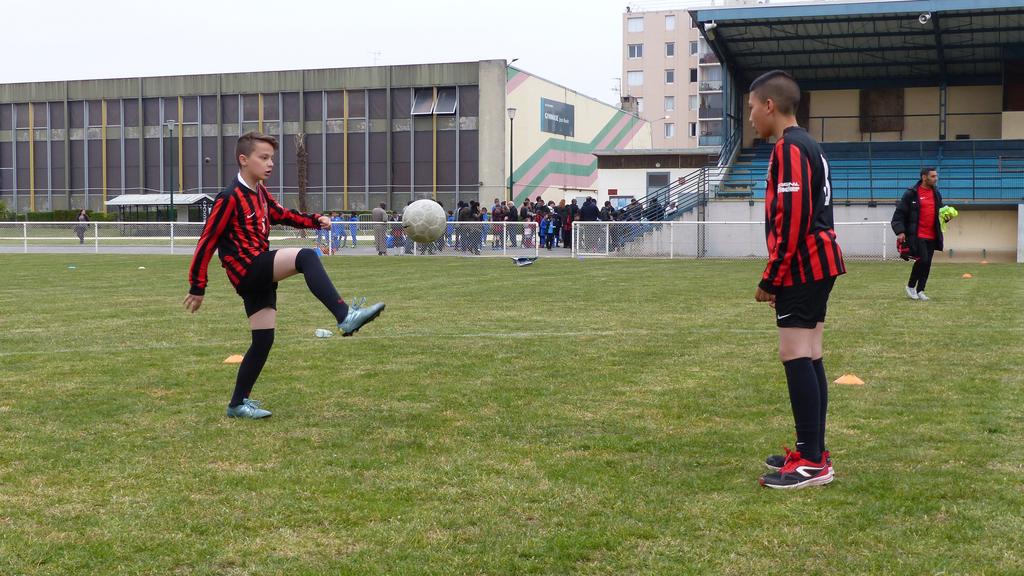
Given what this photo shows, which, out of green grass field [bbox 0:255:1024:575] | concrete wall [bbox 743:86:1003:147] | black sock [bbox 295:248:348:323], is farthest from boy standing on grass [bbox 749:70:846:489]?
concrete wall [bbox 743:86:1003:147]

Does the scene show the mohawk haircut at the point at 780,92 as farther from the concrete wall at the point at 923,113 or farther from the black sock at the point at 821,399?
the concrete wall at the point at 923,113

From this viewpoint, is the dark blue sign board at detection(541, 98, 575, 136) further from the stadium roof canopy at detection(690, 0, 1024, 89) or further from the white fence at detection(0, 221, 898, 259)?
the white fence at detection(0, 221, 898, 259)

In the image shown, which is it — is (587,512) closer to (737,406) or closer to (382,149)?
(737,406)

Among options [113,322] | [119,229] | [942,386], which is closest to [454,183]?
[119,229]

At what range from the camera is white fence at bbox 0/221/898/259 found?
1198 inches

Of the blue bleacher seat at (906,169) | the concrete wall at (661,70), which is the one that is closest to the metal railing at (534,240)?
the blue bleacher seat at (906,169)

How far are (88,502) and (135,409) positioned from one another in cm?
226

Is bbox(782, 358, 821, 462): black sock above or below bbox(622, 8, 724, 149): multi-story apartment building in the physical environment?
below

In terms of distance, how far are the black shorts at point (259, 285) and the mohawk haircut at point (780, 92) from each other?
10.1 feet

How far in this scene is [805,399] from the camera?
5.04m

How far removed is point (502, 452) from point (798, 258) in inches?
72.4

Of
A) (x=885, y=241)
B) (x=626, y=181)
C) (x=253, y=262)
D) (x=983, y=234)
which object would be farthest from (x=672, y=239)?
(x=253, y=262)

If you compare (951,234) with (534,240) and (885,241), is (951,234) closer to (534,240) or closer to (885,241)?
(885,241)

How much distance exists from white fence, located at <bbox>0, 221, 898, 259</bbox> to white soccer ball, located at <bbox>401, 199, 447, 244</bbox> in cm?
1576
